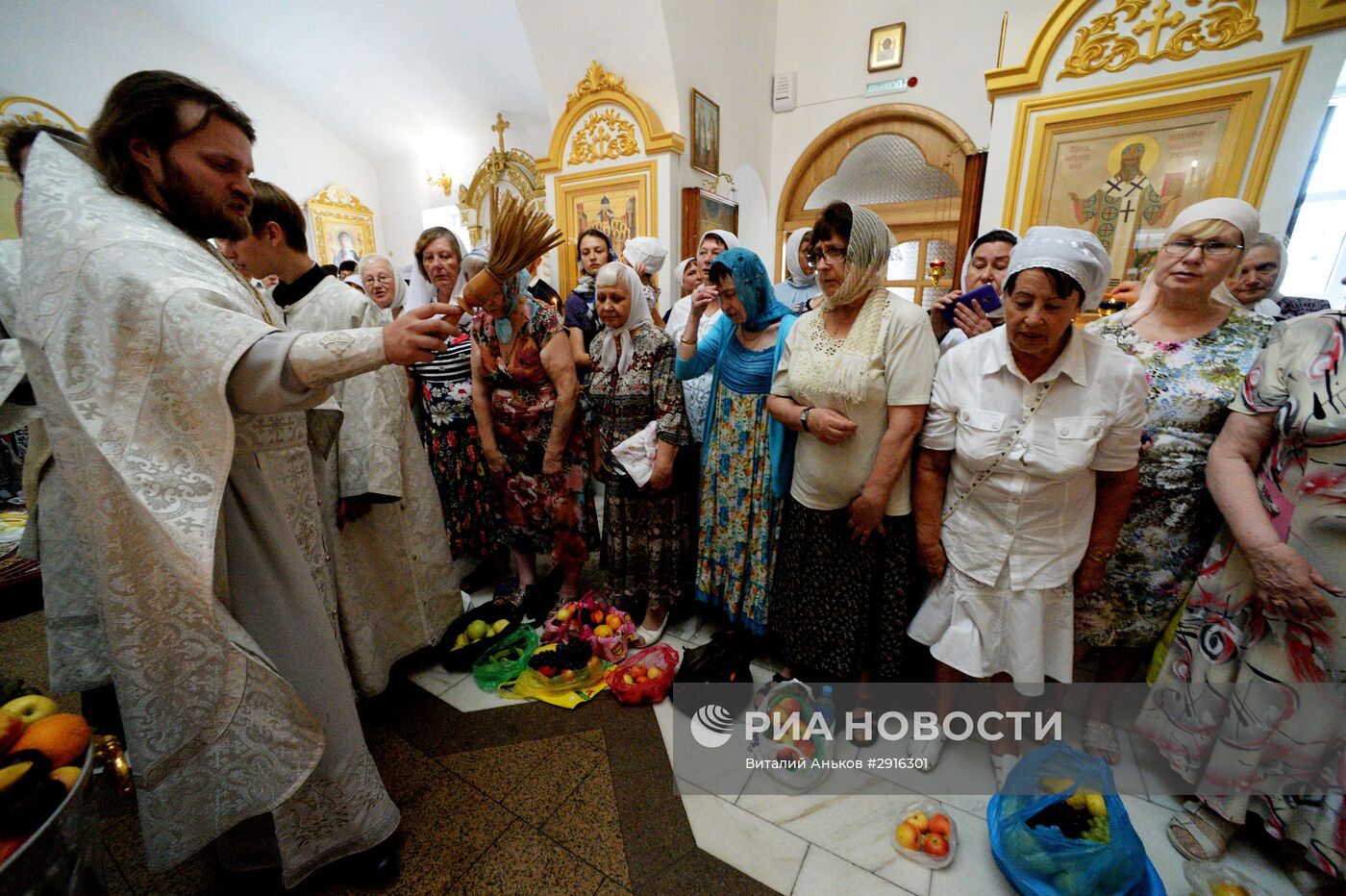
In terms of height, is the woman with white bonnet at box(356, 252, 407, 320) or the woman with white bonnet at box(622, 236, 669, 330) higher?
the woman with white bonnet at box(622, 236, 669, 330)

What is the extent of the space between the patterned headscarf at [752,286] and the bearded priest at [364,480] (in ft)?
4.07

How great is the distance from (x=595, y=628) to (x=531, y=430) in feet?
3.18

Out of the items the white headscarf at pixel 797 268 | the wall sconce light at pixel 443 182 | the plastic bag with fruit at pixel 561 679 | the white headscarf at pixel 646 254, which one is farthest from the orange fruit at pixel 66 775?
the wall sconce light at pixel 443 182

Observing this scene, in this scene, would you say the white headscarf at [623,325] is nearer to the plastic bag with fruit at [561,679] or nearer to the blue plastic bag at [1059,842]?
the plastic bag with fruit at [561,679]

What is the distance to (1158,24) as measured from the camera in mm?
3287

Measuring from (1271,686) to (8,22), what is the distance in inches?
423

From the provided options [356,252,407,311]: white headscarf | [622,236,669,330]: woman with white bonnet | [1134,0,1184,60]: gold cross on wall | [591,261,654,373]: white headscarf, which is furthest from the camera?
[622,236,669,330]: woman with white bonnet

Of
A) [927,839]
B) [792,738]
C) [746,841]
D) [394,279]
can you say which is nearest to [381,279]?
[394,279]

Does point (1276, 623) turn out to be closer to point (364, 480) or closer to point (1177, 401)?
point (1177, 401)

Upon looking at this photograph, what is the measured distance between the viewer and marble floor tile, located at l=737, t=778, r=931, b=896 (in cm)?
148

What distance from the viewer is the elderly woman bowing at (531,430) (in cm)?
234

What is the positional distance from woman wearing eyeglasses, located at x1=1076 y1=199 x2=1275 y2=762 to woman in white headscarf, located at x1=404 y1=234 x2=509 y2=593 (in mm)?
2579

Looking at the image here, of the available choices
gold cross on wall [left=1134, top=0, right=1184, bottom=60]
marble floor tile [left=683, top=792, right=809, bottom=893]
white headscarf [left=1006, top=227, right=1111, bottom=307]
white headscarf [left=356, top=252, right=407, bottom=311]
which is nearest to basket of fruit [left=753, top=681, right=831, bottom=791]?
marble floor tile [left=683, top=792, right=809, bottom=893]

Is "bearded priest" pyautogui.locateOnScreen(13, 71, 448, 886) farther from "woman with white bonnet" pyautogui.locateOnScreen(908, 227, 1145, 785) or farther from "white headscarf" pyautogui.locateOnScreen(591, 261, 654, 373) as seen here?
"woman with white bonnet" pyautogui.locateOnScreen(908, 227, 1145, 785)
